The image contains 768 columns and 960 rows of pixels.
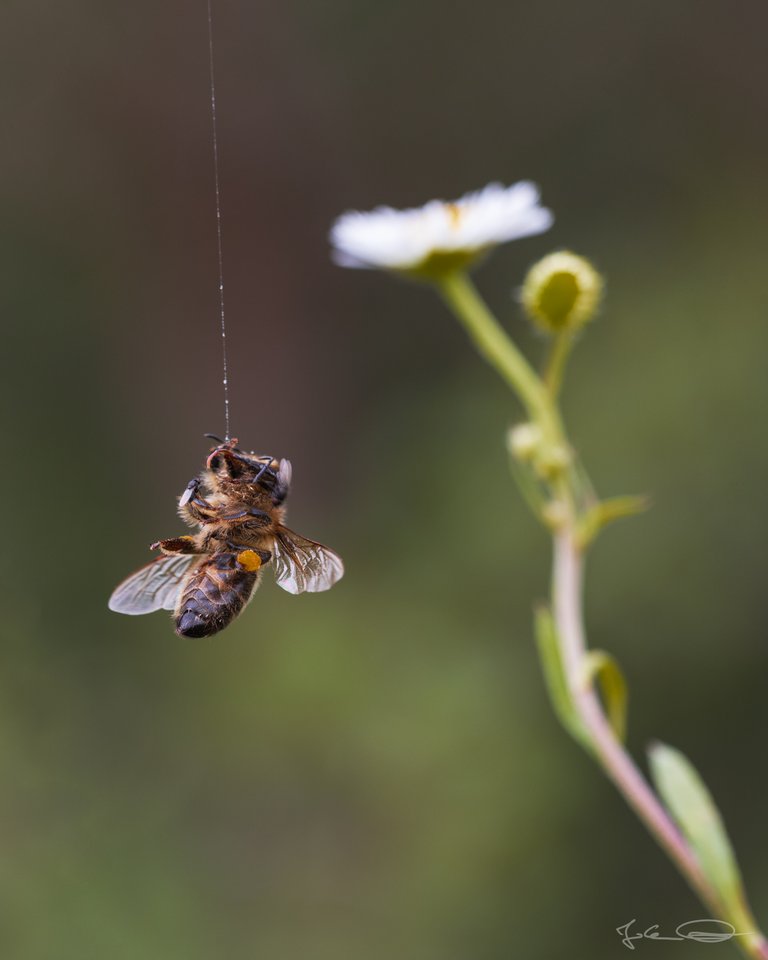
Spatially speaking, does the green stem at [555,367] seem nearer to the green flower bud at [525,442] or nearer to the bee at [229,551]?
the green flower bud at [525,442]

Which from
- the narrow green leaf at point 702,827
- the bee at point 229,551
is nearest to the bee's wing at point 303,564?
the bee at point 229,551

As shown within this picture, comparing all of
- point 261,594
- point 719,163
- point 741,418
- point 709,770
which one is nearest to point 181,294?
point 261,594

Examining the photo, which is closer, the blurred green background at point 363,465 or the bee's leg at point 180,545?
the bee's leg at point 180,545

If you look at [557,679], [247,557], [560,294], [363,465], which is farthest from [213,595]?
[363,465]

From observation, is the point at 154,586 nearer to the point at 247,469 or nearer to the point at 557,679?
the point at 247,469

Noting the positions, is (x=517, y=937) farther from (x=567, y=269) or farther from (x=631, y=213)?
(x=631, y=213)

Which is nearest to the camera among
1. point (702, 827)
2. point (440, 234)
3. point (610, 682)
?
point (702, 827)

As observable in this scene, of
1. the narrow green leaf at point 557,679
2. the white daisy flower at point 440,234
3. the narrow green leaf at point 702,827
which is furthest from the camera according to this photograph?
the white daisy flower at point 440,234
